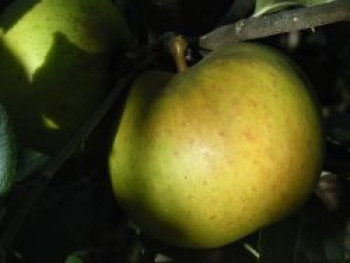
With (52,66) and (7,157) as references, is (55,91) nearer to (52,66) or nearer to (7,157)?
(52,66)

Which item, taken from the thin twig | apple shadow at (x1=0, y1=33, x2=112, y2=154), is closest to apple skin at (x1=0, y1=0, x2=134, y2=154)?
apple shadow at (x1=0, y1=33, x2=112, y2=154)

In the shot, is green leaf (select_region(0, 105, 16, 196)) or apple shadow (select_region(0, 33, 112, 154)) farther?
apple shadow (select_region(0, 33, 112, 154))

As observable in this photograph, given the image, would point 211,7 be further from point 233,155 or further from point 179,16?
point 233,155

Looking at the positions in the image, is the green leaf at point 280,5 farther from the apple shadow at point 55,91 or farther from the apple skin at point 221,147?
the apple shadow at point 55,91

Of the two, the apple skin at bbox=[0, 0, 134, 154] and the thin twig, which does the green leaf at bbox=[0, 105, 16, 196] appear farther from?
the thin twig

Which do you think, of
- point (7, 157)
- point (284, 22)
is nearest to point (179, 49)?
point (284, 22)

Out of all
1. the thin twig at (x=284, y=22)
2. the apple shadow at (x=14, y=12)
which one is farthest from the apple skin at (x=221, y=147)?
the apple shadow at (x=14, y=12)
